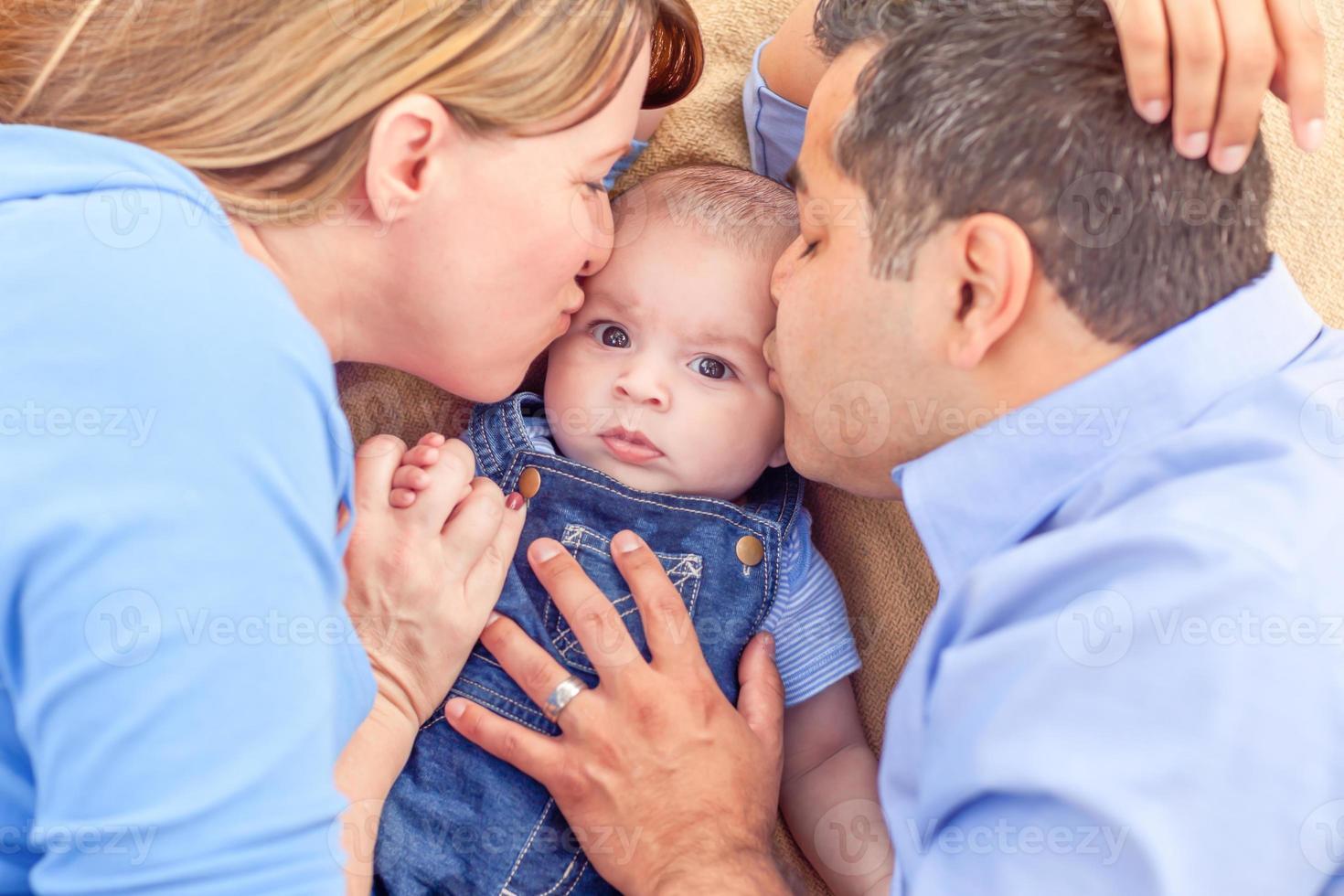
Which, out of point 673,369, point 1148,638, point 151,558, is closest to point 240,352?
point 151,558

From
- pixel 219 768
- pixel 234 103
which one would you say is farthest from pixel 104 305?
pixel 219 768

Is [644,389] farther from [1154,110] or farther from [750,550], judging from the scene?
[1154,110]

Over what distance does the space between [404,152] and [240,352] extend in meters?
0.33

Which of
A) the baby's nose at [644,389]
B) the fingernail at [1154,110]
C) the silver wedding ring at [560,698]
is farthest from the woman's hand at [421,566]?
the fingernail at [1154,110]

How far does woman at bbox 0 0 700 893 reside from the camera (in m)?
0.95

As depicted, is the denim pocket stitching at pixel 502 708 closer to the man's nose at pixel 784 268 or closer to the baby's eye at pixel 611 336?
the baby's eye at pixel 611 336

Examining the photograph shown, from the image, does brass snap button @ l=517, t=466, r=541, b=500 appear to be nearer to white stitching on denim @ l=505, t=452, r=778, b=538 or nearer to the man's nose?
white stitching on denim @ l=505, t=452, r=778, b=538

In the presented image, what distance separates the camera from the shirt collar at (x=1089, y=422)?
1142 mm

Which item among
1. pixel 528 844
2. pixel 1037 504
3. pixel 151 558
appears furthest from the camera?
pixel 528 844

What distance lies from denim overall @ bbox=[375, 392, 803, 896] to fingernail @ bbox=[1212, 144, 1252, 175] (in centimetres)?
73

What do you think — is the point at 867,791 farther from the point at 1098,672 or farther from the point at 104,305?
the point at 104,305

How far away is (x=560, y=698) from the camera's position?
1406 millimetres

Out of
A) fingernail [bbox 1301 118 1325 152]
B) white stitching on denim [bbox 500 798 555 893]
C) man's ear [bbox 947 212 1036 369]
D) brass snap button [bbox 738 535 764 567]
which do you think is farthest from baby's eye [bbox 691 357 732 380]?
fingernail [bbox 1301 118 1325 152]

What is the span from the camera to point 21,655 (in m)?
1.00
